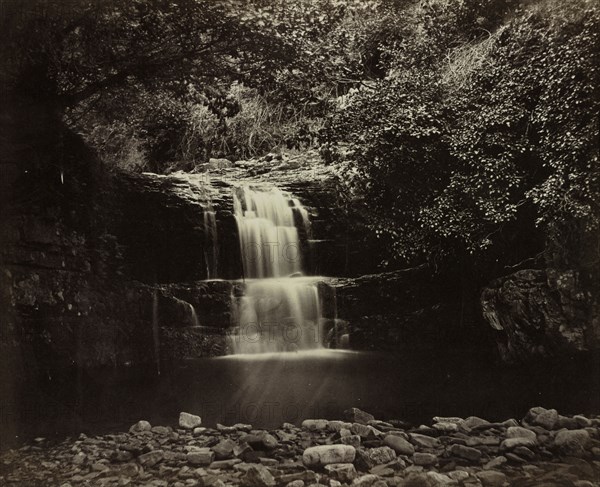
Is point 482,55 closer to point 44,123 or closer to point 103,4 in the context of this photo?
point 103,4

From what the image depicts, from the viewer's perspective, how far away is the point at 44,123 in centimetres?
332

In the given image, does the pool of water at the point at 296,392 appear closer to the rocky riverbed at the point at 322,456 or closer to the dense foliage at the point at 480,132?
the rocky riverbed at the point at 322,456

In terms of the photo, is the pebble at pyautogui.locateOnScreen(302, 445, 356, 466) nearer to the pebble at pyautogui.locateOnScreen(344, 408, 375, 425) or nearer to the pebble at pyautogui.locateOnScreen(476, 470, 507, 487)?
the pebble at pyautogui.locateOnScreen(344, 408, 375, 425)

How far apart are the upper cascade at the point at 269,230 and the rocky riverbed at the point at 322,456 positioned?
1229mm

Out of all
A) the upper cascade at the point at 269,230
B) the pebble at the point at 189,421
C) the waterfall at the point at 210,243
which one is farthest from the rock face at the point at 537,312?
the pebble at the point at 189,421

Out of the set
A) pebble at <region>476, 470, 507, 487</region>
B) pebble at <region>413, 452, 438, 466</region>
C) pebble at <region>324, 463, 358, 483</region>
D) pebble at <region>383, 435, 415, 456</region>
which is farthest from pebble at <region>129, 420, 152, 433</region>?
pebble at <region>476, 470, 507, 487</region>

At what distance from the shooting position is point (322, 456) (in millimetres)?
3000

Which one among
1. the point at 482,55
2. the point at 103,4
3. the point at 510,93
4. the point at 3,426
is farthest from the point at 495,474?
the point at 103,4

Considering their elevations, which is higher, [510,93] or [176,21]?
[176,21]

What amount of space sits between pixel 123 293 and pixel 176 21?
2108mm

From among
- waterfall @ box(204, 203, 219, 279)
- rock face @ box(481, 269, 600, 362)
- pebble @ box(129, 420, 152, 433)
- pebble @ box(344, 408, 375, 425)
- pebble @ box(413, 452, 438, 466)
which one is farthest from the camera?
waterfall @ box(204, 203, 219, 279)

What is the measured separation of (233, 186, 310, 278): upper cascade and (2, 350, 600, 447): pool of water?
735mm

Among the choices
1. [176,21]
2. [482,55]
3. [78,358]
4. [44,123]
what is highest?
[176,21]

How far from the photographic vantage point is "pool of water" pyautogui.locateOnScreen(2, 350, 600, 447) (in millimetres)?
3225
